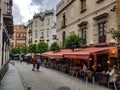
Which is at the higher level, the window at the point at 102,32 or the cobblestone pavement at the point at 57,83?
the window at the point at 102,32

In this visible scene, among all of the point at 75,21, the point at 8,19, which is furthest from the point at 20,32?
the point at 8,19

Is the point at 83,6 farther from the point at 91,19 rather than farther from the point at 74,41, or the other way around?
the point at 74,41

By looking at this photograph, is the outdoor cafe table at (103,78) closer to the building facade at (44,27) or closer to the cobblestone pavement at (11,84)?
the cobblestone pavement at (11,84)

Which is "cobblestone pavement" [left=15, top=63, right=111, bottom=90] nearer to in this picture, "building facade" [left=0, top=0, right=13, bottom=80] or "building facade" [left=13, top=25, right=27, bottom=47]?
"building facade" [left=0, top=0, right=13, bottom=80]

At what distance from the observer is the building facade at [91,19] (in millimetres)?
27388

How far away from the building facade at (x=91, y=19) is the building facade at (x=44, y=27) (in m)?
37.0

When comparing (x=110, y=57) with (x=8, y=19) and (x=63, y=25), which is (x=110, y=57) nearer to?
(x=8, y=19)

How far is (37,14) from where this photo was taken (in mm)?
93375

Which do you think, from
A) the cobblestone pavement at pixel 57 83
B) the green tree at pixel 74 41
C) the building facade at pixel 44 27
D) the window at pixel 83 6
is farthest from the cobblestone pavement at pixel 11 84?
the building facade at pixel 44 27

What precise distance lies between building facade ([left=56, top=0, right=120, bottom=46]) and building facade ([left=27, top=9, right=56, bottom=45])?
36961mm

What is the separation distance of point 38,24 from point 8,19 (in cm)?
6350

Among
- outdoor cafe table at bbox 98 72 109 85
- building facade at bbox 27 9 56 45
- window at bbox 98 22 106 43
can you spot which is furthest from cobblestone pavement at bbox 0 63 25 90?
building facade at bbox 27 9 56 45

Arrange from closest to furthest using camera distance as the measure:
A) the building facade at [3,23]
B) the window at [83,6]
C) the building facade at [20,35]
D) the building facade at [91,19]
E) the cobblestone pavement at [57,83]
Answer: the cobblestone pavement at [57,83] → the building facade at [3,23] → the building facade at [91,19] → the window at [83,6] → the building facade at [20,35]

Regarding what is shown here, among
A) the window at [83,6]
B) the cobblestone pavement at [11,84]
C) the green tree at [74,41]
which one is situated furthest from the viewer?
the window at [83,6]
